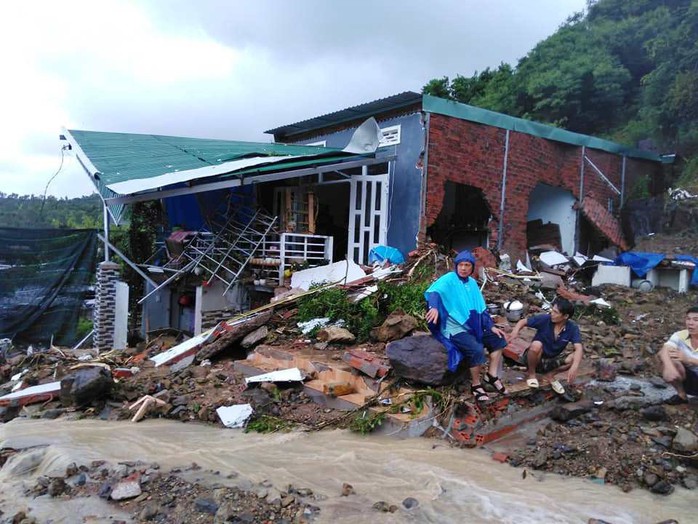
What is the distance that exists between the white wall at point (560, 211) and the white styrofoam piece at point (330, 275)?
6380mm

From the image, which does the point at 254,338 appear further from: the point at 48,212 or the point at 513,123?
the point at 48,212

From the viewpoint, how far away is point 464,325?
15.7ft

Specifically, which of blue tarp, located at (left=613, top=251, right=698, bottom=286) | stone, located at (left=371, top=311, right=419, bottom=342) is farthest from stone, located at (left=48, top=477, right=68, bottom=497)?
blue tarp, located at (left=613, top=251, right=698, bottom=286)

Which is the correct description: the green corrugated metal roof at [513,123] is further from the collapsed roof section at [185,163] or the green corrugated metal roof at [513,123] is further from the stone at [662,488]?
the stone at [662,488]

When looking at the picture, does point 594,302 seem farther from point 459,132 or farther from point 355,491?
point 355,491

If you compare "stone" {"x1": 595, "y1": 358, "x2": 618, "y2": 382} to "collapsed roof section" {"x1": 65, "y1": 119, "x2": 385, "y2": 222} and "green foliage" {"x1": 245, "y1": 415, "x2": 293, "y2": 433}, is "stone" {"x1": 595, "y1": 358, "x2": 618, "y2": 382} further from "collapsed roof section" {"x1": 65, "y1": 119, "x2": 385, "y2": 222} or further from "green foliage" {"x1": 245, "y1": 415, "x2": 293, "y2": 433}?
"collapsed roof section" {"x1": 65, "y1": 119, "x2": 385, "y2": 222}

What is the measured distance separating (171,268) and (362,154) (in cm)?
445

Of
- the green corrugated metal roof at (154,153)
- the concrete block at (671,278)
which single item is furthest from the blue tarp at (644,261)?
the green corrugated metal roof at (154,153)

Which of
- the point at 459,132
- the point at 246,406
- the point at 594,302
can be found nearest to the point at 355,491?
the point at 246,406

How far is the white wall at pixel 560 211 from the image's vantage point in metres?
13.2

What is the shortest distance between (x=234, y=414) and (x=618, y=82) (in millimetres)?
18814

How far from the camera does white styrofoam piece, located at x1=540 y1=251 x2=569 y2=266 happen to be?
11.8 m

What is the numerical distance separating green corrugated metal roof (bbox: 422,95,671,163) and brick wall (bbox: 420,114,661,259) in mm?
113

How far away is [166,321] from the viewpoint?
42.5 feet
